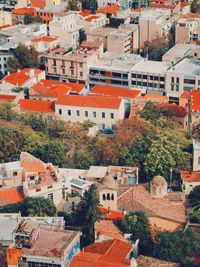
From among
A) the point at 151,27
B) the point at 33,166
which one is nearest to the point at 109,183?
the point at 33,166

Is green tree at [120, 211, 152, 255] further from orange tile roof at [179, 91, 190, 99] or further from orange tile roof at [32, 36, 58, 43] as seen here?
orange tile roof at [32, 36, 58, 43]

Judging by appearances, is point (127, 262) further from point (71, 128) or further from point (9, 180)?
point (71, 128)

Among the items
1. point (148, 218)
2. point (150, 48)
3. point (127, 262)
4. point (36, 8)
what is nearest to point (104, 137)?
point (148, 218)

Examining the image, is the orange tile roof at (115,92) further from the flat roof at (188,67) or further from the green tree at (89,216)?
the green tree at (89,216)

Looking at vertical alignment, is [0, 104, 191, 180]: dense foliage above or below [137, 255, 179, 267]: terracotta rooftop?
above

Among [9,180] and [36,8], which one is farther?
[36,8]

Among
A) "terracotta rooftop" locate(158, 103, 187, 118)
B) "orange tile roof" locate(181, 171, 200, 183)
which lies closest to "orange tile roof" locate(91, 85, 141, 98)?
"terracotta rooftop" locate(158, 103, 187, 118)
